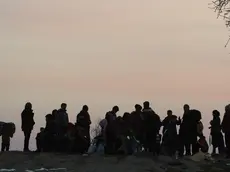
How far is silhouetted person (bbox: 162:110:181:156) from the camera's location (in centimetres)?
1828

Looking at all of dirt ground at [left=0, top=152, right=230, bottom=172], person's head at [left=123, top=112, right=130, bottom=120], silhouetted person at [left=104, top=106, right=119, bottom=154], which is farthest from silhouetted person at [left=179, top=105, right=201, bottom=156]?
silhouetted person at [left=104, top=106, right=119, bottom=154]

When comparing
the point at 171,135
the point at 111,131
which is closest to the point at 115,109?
the point at 111,131

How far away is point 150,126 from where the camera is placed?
18.1 metres

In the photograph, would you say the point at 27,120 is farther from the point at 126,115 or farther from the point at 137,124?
the point at 137,124

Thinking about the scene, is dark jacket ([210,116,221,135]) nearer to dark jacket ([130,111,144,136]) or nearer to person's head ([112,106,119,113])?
dark jacket ([130,111,144,136])

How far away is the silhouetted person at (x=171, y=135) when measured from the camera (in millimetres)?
18281

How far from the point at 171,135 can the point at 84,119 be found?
3.07 meters

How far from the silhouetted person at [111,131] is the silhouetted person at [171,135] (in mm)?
1660

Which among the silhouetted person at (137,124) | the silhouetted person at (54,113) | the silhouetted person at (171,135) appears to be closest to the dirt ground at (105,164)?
the silhouetted person at (137,124)

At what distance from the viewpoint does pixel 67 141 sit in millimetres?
19641

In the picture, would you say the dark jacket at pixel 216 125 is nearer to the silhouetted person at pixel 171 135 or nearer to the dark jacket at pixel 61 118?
the silhouetted person at pixel 171 135

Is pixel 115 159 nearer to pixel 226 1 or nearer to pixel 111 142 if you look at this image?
pixel 111 142

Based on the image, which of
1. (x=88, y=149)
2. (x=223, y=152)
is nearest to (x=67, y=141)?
(x=88, y=149)

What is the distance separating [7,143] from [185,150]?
6465 mm
